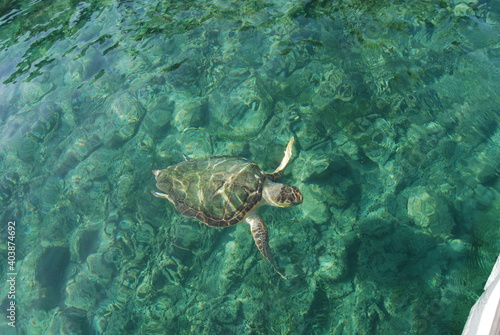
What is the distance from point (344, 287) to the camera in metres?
4.28

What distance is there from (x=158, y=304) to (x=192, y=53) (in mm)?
6278

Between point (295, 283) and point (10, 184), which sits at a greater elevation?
point (10, 184)

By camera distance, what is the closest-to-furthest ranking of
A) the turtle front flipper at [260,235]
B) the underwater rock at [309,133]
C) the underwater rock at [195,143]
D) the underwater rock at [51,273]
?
the turtle front flipper at [260,235] < the underwater rock at [51,273] < the underwater rock at [309,133] < the underwater rock at [195,143]

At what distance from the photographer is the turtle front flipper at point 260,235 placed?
4372 millimetres

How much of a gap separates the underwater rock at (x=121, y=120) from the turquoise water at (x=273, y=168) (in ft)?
0.12

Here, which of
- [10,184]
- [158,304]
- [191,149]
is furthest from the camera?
[10,184]

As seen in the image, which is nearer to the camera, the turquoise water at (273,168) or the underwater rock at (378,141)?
the turquoise water at (273,168)

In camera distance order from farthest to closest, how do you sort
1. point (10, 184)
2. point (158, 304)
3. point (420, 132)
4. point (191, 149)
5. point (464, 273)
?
point (10, 184), point (191, 149), point (420, 132), point (158, 304), point (464, 273)

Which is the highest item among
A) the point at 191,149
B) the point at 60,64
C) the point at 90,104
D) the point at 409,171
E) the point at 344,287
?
the point at 60,64

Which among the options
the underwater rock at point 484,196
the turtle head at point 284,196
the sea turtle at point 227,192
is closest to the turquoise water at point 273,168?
the underwater rock at point 484,196

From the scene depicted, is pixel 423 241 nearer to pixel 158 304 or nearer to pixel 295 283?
pixel 295 283

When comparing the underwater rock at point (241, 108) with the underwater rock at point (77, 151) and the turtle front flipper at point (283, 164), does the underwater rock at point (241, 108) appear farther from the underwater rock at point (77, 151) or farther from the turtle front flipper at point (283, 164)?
the underwater rock at point (77, 151)

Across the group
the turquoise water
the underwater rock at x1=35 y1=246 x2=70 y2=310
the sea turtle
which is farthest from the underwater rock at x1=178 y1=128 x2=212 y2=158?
the underwater rock at x1=35 y1=246 x2=70 y2=310

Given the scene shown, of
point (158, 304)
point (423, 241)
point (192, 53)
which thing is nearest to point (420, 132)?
point (423, 241)
